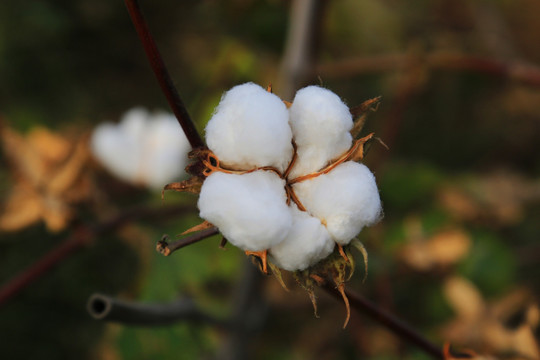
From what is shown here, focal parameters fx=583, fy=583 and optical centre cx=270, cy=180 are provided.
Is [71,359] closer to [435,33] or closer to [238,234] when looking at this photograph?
[238,234]

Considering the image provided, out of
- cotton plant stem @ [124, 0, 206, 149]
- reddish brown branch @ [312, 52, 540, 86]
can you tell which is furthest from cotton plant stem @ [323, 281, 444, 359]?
reddish brown branch @ [312, 52, 540, 86]

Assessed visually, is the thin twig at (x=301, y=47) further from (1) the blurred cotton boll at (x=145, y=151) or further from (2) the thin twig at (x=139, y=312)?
(2) the thin twig at (x=139, y=312)

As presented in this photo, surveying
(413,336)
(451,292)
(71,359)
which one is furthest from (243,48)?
(413,336)

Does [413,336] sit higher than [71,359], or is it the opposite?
[413,336]

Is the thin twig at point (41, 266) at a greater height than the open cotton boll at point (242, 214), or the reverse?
the open cotton boll at point (242, 214)

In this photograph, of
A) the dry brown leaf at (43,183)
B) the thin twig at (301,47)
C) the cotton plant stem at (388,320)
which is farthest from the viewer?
the thin twig at (301,47)

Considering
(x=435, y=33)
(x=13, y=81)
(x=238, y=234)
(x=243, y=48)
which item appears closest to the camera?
(x=238, y=234)

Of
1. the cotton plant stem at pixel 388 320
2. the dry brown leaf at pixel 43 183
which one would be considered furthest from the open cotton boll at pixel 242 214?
the dry brown leaf at pixel 43 183

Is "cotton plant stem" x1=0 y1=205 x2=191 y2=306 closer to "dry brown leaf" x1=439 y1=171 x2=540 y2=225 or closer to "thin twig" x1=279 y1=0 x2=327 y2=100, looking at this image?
"thin twig" x1=279 y1=0 x2=327 y2=100
